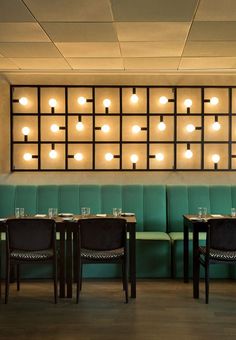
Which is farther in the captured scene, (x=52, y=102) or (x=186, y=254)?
(x=52, y=102)

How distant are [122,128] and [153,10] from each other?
2.39m

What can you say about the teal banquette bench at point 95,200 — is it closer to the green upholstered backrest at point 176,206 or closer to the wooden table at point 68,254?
the green upholstered backrest at point 176,206

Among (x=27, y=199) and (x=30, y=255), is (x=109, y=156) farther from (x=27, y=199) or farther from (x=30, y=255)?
(x=30, y=255)

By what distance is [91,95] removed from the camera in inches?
214

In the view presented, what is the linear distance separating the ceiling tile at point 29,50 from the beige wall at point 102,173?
0.82m

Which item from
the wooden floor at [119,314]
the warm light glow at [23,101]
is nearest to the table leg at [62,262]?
the wooden floor at [119,314]

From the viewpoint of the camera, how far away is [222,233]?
11.9 feet

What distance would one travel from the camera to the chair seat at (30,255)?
12.1 ft

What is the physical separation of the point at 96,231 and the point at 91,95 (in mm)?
2452

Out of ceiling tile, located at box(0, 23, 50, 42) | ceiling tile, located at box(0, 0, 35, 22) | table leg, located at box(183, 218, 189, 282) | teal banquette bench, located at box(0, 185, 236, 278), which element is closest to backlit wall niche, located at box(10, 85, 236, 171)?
teal banquette bench, located at box(0, 185, 236, 278)

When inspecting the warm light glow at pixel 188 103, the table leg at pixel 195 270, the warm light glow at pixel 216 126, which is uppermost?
the warm light glow at pixel 188 103

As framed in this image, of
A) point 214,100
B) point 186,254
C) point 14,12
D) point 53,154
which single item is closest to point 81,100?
point 53,154

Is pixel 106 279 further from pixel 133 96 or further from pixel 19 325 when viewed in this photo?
pixel 133 96

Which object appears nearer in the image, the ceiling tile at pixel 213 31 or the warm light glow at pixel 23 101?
the ceiling tile at pixel 213 31
